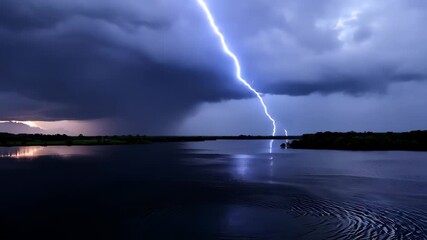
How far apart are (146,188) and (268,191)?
12266mm

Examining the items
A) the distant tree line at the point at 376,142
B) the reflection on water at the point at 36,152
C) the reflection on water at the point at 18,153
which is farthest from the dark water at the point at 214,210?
the distant tree line at the point at 376,142

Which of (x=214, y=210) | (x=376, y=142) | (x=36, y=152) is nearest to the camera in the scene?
(x=214, y=210)

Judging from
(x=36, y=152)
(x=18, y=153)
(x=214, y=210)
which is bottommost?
(x=214, y=210)

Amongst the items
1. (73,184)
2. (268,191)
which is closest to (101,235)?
(268,191)

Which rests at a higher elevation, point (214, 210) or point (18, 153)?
point (18, 153)

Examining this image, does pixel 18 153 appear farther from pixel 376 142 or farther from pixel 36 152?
pixel 376 142

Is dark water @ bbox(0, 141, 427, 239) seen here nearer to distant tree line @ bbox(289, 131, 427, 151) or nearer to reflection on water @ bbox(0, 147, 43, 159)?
reflection on water @ bbox(0, 147, 43, 159)

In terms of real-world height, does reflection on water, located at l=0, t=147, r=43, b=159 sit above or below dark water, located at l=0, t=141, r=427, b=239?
above

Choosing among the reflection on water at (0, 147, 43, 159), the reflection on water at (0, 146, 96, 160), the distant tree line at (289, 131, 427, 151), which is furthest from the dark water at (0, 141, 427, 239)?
the distant tree line at (289, 131, 427, 151)

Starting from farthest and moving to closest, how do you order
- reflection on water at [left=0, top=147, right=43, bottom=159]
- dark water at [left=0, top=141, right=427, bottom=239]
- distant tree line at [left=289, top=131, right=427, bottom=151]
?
distant tree line at [left=289, top=131, right=427, bottom=151]
reflection on water at [left=0, top=147, right=43, bottom=159]
dark water at [left=0, top=141, right=427, bottom=239]

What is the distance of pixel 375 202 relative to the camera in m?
27.0

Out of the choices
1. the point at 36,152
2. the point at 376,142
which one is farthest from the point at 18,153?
the point at 376,142

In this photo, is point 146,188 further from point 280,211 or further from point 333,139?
point 333,139

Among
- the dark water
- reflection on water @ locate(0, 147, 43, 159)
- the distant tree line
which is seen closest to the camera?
the dark water
